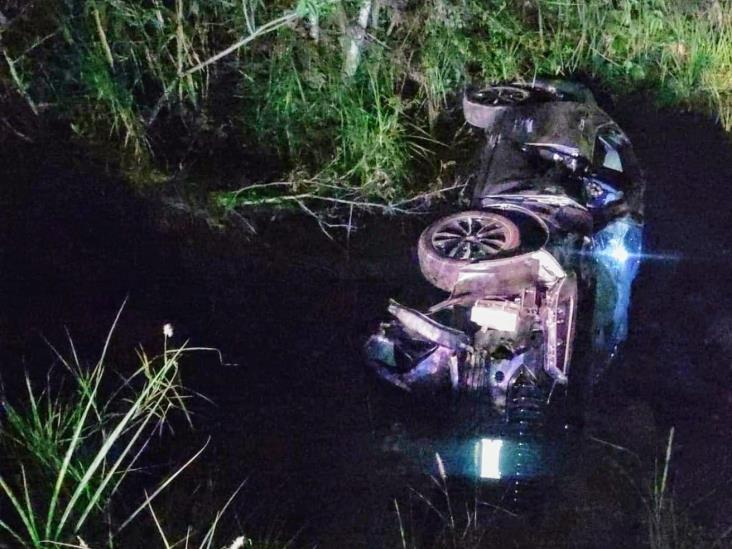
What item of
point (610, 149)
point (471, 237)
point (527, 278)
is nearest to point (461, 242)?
point (471, 237)

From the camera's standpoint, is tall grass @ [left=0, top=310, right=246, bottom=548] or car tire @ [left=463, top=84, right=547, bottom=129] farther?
car tire @ [left=463, top=84, right=547, bottom=129]

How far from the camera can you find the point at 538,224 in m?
3.81

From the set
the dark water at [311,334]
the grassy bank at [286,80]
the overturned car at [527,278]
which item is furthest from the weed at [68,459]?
the grassy bank at [286,80]

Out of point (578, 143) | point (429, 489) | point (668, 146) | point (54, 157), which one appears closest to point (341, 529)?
point (429, 489)

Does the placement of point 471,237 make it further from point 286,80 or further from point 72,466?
point 286,80

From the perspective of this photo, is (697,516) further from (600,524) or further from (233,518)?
(233,518)

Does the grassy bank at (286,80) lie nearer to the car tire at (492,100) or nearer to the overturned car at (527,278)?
the car tire at (492,100)

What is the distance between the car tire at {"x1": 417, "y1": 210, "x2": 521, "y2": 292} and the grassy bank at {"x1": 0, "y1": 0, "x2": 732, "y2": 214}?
1.02 m

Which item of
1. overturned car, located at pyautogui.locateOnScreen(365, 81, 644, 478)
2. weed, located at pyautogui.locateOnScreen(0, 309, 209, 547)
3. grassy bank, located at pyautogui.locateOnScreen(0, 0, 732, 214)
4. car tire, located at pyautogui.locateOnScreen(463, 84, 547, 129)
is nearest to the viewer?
weed, located at pyautogui.locateOnScreen(0, 309, 209, 547)

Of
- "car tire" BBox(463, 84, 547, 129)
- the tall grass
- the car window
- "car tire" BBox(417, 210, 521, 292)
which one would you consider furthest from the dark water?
"car tire" BBox(463, 84, 547, 129)

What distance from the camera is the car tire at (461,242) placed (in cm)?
367

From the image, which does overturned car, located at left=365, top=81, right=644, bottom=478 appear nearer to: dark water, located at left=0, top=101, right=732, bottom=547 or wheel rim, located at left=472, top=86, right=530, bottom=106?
dark water, located at left=0, top=101, right=732, bottom=547

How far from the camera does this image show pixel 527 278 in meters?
3.52

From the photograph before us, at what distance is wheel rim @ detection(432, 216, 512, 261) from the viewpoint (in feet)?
12.2
